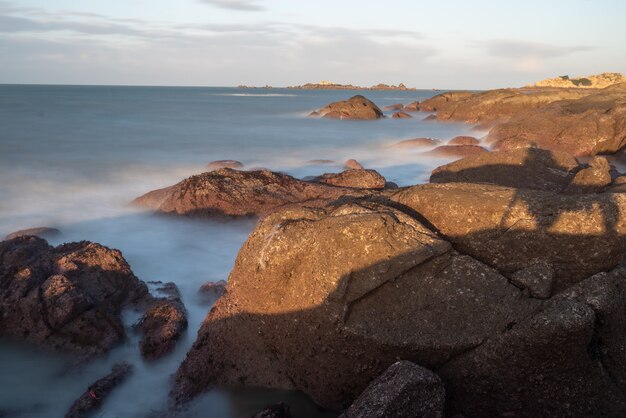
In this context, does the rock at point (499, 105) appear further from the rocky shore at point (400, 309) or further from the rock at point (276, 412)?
the rock at point (276, 412)

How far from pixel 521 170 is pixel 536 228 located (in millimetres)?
5902

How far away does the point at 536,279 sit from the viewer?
4.76 meters

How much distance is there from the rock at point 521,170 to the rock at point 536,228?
16.4ft

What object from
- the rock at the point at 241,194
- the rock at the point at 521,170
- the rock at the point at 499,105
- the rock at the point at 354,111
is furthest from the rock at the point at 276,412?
the rock at the point at 354,111

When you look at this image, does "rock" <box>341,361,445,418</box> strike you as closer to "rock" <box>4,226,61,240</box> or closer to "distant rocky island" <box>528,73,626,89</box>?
"rock" <box>4,226,61,240</box>

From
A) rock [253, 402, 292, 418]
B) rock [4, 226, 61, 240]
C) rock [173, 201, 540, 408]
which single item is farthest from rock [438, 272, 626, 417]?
rock [4, 226, 61, 240]

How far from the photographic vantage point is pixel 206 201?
10.9m

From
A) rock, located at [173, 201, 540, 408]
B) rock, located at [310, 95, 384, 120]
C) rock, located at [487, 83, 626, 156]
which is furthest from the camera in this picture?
rock, located at [310, 95, 384, 120]

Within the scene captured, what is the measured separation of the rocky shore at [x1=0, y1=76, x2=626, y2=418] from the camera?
422cm

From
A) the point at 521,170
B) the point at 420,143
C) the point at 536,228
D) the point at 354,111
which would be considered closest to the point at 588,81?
the point at 354,111

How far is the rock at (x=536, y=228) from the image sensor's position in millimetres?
5008

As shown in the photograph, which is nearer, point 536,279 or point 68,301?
point 536,279

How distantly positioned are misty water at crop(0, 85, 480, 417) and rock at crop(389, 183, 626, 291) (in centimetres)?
240

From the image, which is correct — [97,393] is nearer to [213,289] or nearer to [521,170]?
[213,289]
